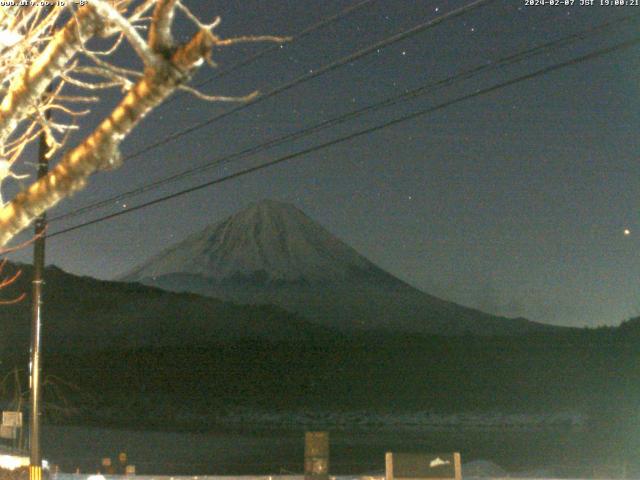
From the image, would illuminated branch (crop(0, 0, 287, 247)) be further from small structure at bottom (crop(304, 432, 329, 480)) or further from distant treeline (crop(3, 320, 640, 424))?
distant treeline (crop(3, 320, 640, 424))

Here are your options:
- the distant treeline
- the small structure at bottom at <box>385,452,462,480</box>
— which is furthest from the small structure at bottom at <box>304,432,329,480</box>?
the distant treeline

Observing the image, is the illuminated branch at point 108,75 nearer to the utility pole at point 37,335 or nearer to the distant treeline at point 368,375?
the utility pole at point 37,335

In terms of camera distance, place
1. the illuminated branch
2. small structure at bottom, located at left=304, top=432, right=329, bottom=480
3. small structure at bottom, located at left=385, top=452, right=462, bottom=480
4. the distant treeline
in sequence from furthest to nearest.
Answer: the distant treeline < small structure at bottom, located at left=304, top=432, right=329, bottom=480 < small structure at bottom, located at left=385, top=452, right=462, bottom=480 < the illuminated branch

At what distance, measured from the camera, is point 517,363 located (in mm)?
113625

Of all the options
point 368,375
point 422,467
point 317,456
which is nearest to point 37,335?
point 317,456

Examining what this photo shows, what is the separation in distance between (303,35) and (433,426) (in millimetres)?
79581

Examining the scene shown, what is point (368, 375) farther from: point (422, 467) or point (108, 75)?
point (108, 75)

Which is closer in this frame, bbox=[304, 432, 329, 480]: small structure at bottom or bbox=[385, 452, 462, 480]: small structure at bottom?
bbox=[385, 452, 462, 480]: small structure at bottom

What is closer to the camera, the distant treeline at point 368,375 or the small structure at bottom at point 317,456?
the small structure at bottom at point 317,456

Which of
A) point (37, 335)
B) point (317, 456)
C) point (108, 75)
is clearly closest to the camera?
point (108, 75)

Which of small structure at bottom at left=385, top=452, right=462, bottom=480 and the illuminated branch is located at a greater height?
the illuminated branch

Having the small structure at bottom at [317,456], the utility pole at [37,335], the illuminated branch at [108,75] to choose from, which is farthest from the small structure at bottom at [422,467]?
the illuminated branch at [108,75]

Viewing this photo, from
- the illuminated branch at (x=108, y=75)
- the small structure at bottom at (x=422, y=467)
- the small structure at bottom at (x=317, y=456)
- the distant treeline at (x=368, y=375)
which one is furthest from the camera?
the distant treeline at (x=368, y=375)

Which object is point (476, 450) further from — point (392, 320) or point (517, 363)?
point (392, 320)
